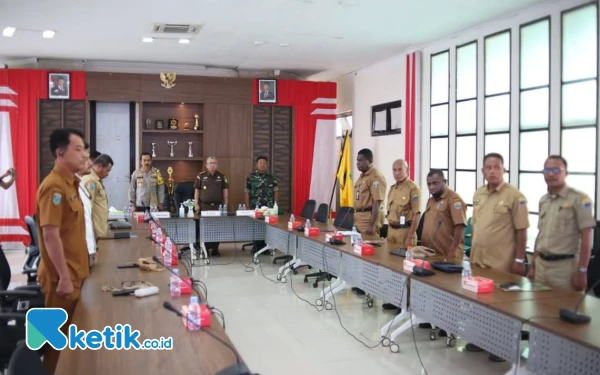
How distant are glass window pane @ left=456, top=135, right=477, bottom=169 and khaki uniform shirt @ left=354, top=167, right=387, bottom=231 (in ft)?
5.53

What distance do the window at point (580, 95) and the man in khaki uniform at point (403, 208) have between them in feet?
5.54

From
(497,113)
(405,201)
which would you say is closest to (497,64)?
(497,113)

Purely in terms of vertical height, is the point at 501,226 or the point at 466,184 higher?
the point at 466,184

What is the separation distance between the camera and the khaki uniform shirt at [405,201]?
18.6ft

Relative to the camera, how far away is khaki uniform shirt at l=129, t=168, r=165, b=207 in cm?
885

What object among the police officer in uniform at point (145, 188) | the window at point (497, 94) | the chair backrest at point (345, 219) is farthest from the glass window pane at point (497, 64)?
the police officer in uniform at point (145, 188)

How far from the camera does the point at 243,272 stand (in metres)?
7.63

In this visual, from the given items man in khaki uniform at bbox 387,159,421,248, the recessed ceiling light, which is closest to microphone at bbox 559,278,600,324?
man in khaki uniform at bbox 387,159,421,248

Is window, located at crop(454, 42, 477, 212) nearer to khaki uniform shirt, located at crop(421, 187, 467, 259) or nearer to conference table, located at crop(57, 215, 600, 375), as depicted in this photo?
khaki uniform shirt, located at crop(421, 187, 467, 259)

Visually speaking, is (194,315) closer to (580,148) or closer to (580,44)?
(580,148)

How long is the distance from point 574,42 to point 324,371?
170 inches

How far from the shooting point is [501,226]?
4.32 m

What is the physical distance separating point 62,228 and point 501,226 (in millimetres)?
3100

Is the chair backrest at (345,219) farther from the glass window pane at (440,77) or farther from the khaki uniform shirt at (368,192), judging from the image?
the glass window pane at (440,77)
